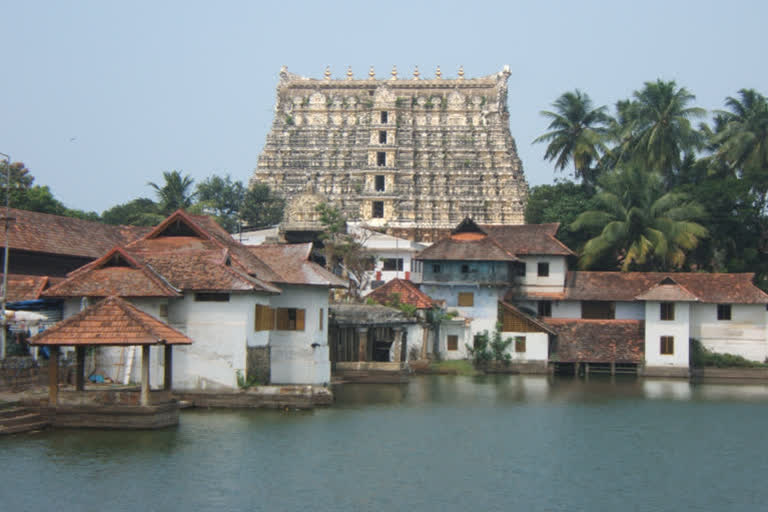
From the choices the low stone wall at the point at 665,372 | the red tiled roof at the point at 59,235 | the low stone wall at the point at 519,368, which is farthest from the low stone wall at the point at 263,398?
the low stone wall at the point at 665,372

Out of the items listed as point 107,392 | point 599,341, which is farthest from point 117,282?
point 599,341

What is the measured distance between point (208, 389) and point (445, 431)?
757cm

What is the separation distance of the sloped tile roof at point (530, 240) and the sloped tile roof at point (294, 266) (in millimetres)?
19128

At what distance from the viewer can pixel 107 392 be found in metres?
27.3

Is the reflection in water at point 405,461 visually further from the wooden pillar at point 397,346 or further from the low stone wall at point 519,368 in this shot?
the low stone wall at point 519,368

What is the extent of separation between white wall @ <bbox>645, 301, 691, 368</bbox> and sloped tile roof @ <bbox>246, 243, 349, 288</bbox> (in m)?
19.2

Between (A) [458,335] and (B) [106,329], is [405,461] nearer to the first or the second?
(B) [106,329]

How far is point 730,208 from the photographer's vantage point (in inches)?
2266

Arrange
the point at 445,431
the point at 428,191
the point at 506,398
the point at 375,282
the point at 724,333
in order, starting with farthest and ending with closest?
the point at 428,191 → the point at 375,282 → the point at 724,333 → the point at 506,398 → the point at 445,431

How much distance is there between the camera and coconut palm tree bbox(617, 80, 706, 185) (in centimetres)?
6122

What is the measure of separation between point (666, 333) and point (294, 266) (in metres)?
21.8

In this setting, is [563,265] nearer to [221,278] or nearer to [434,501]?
[221,278]

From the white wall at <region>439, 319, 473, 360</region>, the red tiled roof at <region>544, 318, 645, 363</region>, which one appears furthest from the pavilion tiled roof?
the white wall at <region>439, 319, 473, 360</region>

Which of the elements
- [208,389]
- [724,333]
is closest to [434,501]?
[208,389]
